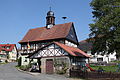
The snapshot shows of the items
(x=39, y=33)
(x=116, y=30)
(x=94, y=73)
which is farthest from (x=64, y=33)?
(x=94, y=73)

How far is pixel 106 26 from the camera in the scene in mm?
24672

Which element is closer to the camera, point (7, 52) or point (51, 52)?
point (51, 52)

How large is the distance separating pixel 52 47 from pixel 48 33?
44.9 ft

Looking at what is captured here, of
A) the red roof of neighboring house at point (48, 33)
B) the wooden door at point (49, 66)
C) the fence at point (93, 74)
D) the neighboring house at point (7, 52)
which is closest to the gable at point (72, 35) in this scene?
the red roof of neighboring house at point (48, 33)

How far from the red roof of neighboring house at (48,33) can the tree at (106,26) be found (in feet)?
35.0

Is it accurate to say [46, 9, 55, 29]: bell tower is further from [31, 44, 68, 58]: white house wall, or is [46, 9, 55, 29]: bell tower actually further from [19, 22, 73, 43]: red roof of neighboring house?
[31, 44, 68, 58]: white house wall

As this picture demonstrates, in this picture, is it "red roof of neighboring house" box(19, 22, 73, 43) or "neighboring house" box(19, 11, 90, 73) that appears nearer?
"neighboring house" box(19, 11, 90, 73)

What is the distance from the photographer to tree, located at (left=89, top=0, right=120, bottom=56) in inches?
945

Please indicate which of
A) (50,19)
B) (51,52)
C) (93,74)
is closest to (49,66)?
(51,52)

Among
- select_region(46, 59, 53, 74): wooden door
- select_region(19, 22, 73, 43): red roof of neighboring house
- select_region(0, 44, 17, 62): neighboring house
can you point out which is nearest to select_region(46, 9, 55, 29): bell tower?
select_region(19, 22, 73, 43): red roof of neighboring house

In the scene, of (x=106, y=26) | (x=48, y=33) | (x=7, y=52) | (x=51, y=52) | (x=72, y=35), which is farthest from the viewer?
(x=7, y=52)

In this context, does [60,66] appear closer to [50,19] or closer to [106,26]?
[106,26]

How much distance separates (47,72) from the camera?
28.1 m

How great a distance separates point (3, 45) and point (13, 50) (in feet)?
18.7
